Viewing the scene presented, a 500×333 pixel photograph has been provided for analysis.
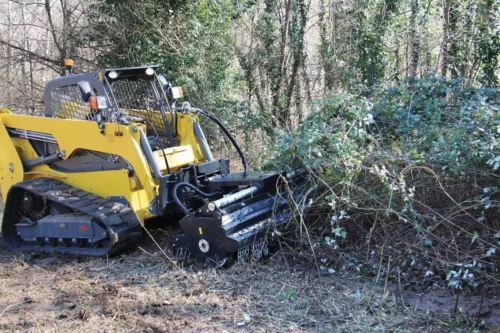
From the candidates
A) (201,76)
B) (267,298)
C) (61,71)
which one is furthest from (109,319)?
(61,71)

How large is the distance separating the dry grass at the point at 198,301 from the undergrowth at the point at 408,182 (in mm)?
383

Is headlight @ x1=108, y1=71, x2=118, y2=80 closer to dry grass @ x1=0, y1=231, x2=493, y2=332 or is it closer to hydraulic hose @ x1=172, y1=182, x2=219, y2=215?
hydraulic hose @ x1=172, y1=182, x2=219, y2=215

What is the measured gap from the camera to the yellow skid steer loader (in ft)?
18.0

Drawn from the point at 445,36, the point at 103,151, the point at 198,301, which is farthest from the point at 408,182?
the point at 445,36

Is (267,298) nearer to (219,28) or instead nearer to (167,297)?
(167,297)

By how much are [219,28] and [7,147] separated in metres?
6.35

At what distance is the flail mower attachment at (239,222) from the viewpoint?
523cm

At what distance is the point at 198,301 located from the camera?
4.60 metres

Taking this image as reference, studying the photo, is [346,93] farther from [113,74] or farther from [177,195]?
[113,74]

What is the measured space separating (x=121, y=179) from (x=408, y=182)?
3199mm

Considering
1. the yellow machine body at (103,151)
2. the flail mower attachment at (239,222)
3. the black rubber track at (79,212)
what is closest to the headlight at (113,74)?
the yellow machine body at (103,151)

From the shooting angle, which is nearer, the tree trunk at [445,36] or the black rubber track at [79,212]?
the black rubber track at [79,212]

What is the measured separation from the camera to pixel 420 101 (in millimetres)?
6016

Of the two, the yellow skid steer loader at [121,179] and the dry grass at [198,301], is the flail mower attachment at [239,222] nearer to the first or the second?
the yellow skid steer loader at [121,179]
